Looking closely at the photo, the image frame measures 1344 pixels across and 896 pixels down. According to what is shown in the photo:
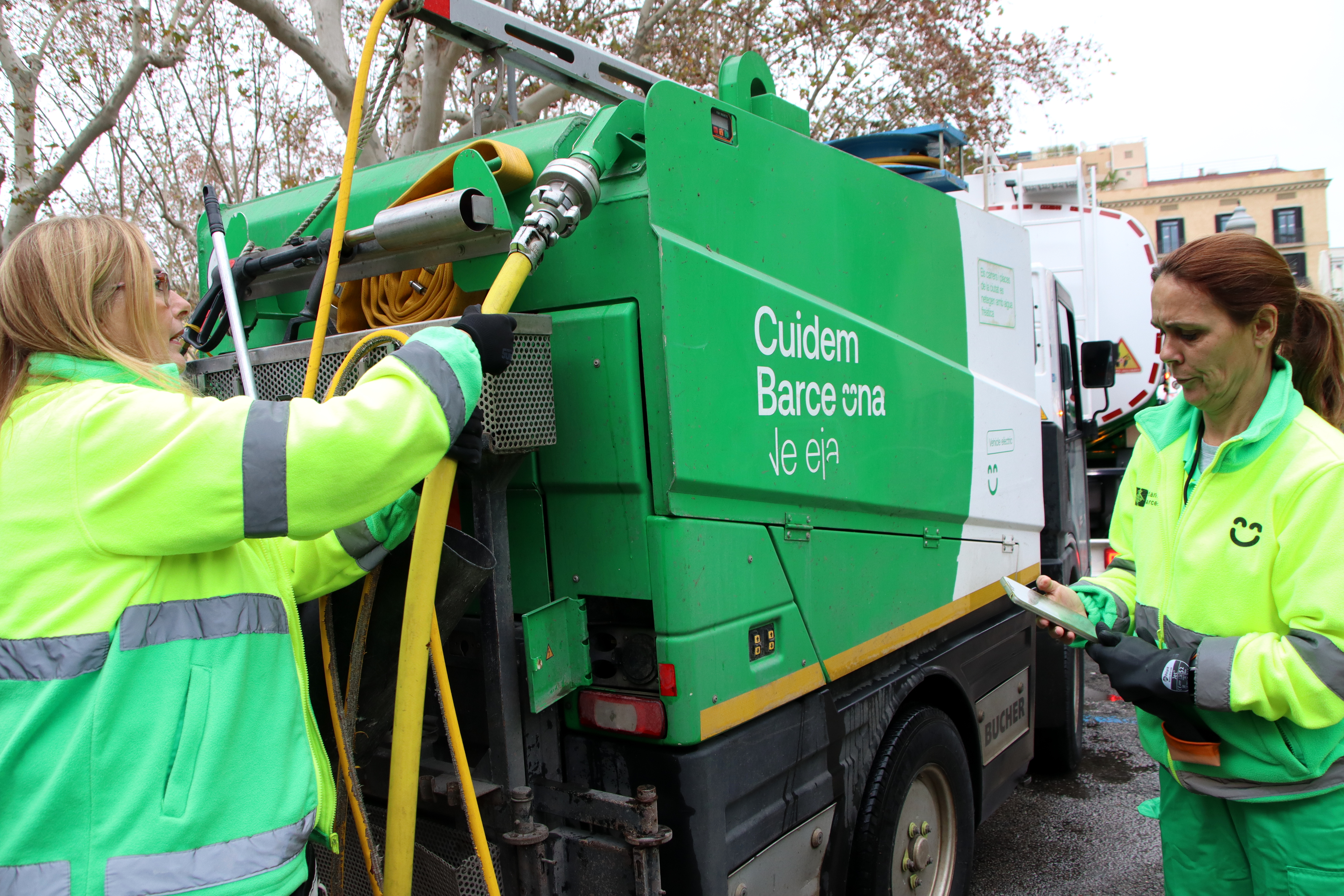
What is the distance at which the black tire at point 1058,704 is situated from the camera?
4324mm

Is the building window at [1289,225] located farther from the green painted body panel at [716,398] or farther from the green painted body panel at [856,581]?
the green painted body panel at [716,398]

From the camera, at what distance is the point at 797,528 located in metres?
2.27

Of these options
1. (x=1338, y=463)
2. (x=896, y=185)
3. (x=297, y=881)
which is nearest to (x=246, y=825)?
(x=297, y=881)

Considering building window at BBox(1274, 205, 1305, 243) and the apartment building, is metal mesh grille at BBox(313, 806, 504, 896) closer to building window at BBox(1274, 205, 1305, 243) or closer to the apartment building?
the apartment building

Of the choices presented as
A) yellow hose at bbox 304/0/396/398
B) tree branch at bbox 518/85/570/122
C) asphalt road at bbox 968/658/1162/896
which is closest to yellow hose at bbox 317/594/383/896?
yellow hose at bbox 304/0/396/398

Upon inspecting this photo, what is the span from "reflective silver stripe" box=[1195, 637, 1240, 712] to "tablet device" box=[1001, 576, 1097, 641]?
0.92ft

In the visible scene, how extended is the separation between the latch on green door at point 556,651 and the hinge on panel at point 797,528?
0.54 metres

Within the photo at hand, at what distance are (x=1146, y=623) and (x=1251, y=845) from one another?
19.0 inches

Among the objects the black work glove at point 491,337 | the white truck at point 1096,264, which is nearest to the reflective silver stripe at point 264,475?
the black work glove at point 491,337

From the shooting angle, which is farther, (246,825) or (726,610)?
(726,610)

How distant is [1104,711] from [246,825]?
576cm

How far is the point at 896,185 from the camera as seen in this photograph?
2754 mm

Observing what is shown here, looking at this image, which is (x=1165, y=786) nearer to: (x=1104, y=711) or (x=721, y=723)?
(x=721, y=723)

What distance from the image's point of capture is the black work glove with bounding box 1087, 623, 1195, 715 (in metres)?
1.81
